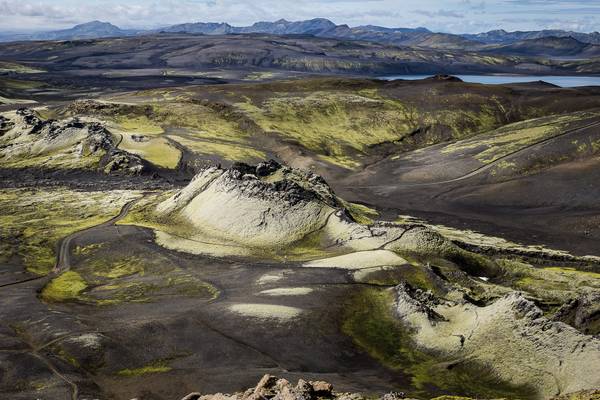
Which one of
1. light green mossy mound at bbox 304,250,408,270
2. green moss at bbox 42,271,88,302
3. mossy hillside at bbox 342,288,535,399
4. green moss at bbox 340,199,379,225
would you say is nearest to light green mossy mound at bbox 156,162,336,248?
green moss at bbox 340,199,379,225

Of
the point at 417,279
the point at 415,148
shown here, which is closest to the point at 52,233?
the point at 417,279

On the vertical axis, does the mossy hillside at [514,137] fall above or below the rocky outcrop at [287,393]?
above

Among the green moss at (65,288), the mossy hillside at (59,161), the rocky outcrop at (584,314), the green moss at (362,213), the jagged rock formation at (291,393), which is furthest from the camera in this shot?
the mossy hillside at (59,161)

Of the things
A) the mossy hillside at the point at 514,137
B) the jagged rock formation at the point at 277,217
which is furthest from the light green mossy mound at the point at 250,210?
the mossy hillside at the point at 514,137

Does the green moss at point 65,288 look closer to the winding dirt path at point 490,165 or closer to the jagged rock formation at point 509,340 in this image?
the jagged rock formation at point 509,340

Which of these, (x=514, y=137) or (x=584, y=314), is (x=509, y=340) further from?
(x=514, y=137)

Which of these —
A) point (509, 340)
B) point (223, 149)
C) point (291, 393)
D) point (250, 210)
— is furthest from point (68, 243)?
point (223, 149)
